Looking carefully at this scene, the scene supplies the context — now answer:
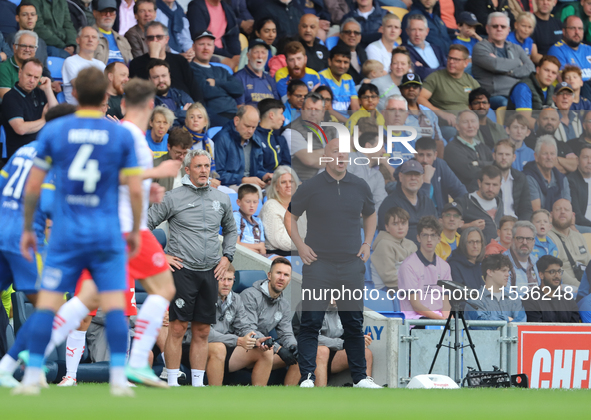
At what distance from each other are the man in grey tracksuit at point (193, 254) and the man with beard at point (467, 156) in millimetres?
4112

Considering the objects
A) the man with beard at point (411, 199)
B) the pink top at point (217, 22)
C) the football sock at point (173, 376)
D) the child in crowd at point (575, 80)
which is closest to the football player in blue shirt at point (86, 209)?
the football sock at point (173, 376)

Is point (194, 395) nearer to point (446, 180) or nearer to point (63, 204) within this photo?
point (63, 204)

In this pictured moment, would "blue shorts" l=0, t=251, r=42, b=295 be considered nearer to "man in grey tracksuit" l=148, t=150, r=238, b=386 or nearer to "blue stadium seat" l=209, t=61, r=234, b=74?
"man in grey tracksuit" l=148, t=150, r=238, b=386

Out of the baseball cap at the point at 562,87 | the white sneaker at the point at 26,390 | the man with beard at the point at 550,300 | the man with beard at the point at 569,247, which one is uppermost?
the baseball cap at the point at 562,87

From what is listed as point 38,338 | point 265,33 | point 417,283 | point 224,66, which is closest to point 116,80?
point 224,66

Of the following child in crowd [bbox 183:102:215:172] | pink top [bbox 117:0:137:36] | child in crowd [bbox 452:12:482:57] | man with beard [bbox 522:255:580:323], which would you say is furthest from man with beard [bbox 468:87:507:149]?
pink top [bbox 117:0:137:36]

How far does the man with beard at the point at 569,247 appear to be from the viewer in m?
11.6

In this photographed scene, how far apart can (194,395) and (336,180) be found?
4147 millimetres

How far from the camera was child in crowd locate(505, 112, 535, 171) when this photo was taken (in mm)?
12188

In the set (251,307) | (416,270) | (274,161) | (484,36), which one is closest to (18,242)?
(251,307)

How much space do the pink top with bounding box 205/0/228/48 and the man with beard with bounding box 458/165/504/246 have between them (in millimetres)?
5406

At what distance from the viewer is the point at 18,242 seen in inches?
256

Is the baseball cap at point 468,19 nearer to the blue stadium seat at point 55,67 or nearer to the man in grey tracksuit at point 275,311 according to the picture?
the blue stadium seat at point 55,67

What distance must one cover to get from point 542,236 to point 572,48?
689cm
